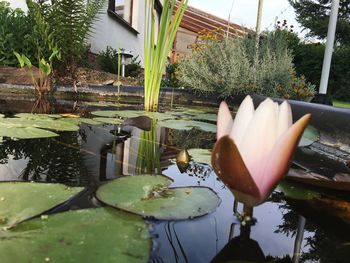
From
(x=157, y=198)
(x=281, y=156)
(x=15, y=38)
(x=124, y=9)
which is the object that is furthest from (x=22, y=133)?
(x=124, y=9)

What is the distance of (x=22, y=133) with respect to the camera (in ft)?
3.72

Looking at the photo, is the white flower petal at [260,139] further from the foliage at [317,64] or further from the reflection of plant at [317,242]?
the foliage at [317,64]

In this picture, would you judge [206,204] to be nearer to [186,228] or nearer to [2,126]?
[186,228]

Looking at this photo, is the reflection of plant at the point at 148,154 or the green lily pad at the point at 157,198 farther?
the reflection of plant at the point at 148,154

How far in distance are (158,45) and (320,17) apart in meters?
14.7

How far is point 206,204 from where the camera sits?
2.01ft

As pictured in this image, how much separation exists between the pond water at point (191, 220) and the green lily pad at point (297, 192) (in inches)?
0.4

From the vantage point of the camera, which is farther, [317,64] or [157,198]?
[317,64]

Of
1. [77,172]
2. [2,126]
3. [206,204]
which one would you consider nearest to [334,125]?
[206,204]

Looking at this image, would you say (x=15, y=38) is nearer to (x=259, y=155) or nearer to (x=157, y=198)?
(x=157, y=198)

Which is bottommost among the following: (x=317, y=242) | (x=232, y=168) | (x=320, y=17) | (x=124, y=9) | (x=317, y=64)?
(x=317, y=242)

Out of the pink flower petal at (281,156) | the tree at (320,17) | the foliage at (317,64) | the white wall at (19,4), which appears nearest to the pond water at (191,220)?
the pink flower petal at (281,156)

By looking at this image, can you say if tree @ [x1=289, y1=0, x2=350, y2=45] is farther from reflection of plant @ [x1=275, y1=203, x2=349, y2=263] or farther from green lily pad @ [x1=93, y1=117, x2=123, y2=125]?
reflection of plant @ [x1=275, y1=203, x2=349, y2=263]

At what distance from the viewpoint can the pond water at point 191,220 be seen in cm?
47
